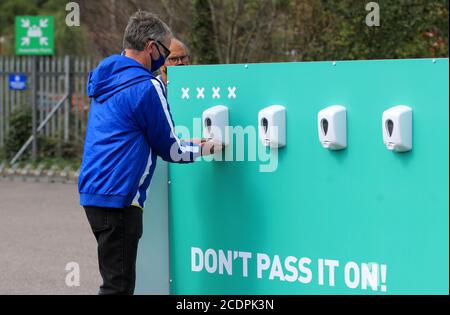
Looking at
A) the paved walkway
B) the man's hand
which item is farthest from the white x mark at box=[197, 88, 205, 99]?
the paved walkway

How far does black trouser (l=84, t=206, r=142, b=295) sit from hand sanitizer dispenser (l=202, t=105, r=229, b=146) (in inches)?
19.2

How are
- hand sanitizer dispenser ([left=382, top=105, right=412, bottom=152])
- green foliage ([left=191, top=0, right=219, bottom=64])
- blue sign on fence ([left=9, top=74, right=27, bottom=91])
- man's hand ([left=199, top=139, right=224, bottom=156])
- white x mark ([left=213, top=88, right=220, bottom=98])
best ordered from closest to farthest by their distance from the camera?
hand sanitizer dispenser ([left=382, top=105, right=412, bottom=152]), man's hand ([left=199, top=139, right=224, bottom=156]), white x mark ([left=213, top=88, right=220, bottom=98]), green foliage ([left=191, top=0, right=219, bottom=64]), blue sign on fence ([left=9, top=74, right=27, bottom=91])

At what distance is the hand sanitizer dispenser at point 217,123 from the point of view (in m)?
4.37

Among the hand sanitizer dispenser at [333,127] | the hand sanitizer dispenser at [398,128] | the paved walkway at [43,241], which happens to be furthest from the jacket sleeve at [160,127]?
the paved walkway at [43,241]

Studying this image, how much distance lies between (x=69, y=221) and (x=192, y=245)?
17.8 feet

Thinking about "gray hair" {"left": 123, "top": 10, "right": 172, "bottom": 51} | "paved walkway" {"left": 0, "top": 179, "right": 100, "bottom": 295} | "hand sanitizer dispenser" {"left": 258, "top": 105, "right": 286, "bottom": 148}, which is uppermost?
"gray hair" {"left": 123, "top": 10, "right": 172, "bottom": 51}

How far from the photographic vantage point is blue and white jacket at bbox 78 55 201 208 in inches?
165

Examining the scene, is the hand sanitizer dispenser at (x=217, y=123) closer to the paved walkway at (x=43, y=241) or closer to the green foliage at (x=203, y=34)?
the paved walkway at (x=43, y=241)

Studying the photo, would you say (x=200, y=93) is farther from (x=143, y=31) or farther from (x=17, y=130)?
(x=17, y=130)

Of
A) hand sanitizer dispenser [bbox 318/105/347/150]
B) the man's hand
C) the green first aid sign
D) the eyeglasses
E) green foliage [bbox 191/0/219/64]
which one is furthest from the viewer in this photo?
the green first aid sign

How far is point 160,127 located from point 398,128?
109cm

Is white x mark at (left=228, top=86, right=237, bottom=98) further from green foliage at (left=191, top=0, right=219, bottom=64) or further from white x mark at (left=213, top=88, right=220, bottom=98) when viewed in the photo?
green foliage at (left=191, top=0, right=219, bottom=64)

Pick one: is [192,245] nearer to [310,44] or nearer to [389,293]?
[389,293]

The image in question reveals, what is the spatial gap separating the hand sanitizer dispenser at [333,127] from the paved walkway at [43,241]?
3.06m
